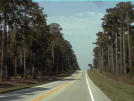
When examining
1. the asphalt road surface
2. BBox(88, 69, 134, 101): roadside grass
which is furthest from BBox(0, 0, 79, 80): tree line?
the asphalt road surface

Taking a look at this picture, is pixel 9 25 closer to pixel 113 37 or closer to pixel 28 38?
pixel 28 38

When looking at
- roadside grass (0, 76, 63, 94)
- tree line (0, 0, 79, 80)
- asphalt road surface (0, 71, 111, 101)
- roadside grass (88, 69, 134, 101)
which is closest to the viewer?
asphalt road surface (0, 71, 111, 101)

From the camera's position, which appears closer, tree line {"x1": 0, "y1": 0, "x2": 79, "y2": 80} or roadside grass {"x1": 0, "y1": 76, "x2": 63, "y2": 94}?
roadside grass {"x1": 0, "y1": 76, "x2": 63, "y2": 94}

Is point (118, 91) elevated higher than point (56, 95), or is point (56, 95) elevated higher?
point (56, 95)

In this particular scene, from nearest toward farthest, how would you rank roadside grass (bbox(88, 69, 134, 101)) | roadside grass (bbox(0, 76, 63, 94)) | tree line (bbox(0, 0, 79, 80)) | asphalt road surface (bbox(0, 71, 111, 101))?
asphalt road surface (bbox(0, 71, 111, 101)) < roadside grass (bbox(88, 69, 134, 101)) < roadside grass (bbox(0, 76, 63, 94)) < tree line (bbox(0, 0, 79, 80))

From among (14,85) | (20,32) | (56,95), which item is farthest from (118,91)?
(20,32)

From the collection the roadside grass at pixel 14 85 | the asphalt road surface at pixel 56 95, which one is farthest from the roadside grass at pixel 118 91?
the roadside grass at pixel 14 85

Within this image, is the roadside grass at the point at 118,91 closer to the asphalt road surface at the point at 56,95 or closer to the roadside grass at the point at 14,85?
the asphalt road surface at the point at 56,95

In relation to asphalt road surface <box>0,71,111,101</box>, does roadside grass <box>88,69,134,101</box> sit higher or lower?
lower

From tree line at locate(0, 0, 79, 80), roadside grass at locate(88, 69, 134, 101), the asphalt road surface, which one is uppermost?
tree line at locate(0, 0, 79, 80)

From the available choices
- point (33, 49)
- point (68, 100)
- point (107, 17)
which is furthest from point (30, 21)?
point (68, 100)

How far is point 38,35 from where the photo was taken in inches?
2323

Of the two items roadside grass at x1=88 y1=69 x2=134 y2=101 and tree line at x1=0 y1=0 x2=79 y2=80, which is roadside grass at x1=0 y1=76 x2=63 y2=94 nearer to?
tree line at x1=0 y1=0 x2=79 y2=80

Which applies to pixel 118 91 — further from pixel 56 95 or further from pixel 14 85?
pixel 14 85
